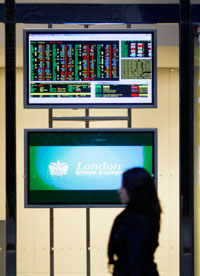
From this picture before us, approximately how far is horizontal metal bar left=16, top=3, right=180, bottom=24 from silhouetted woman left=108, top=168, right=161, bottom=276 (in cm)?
232

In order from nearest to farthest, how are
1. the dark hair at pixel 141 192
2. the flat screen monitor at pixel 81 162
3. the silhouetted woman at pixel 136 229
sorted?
1. the silhouetted woman at pixel 136 229
2. the dark hair at pixel 141 192
3. the flat screen monitor at pixel 81 162

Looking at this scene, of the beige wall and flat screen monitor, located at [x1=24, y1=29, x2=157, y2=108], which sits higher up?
flat screen monitor, located at [x1=24, y1=29, x2=157, y2=108]

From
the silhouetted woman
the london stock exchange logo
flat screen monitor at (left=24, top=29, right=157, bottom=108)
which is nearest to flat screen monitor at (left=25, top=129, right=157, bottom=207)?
the london stock exchange logo

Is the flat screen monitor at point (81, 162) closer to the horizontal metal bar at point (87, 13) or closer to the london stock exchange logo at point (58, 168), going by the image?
the london stock exchange logo at point (58, 168)

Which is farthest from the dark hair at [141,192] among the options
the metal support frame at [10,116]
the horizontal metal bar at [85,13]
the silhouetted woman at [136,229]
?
the horizontal metal bar at [85,13]

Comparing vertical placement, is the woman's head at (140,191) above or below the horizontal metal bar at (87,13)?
below

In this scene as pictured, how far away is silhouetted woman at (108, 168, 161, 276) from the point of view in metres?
3.67

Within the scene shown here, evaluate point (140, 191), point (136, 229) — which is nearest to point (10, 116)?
point (140, 191)

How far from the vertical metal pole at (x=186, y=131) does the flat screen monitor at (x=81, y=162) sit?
34 centimetres

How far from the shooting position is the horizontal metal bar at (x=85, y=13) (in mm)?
5672

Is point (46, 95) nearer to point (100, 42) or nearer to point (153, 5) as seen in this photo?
point (100, 42)

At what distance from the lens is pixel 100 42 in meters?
5.62

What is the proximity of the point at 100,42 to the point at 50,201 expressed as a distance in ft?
5.54

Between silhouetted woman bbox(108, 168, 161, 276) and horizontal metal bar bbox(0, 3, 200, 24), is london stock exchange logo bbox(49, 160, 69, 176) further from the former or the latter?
silhouetted woman bbox(108, 168, 161, 276)
